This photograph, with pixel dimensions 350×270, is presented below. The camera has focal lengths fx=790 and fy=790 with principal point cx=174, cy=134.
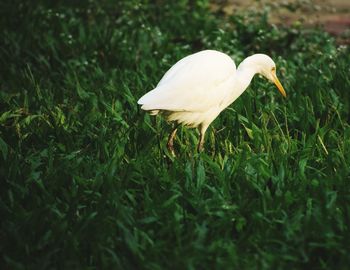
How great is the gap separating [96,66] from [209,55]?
69.1 inches

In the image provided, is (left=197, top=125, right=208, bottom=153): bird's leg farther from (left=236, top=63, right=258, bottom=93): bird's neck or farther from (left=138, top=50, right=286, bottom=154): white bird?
(left=236, top=63, right=258, bottom=93): bird's neck

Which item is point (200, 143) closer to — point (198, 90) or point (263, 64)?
point (198, 90)

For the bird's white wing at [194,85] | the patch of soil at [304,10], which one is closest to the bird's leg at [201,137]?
the bird's white wing at [194,85]

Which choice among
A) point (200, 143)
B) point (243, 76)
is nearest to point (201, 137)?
point (200, 143)

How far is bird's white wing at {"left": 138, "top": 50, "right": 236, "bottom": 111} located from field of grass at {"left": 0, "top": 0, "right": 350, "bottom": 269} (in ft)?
0.94

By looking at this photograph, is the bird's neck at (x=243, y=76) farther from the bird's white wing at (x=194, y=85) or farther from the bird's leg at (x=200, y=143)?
the bird's leg at (x=200, y=143)

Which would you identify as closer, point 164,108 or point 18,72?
point 164,108

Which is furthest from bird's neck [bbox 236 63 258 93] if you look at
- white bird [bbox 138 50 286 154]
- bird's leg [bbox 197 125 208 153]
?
bird's leg [bbox 197 125 208 153]

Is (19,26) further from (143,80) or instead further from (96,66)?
(143,80)

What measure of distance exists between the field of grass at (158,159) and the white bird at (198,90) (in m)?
0.22

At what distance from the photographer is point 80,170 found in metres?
3.82

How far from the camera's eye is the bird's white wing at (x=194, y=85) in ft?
12.2

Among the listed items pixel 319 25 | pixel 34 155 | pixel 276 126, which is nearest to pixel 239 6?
pixel 319 25

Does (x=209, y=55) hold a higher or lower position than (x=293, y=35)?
higher
